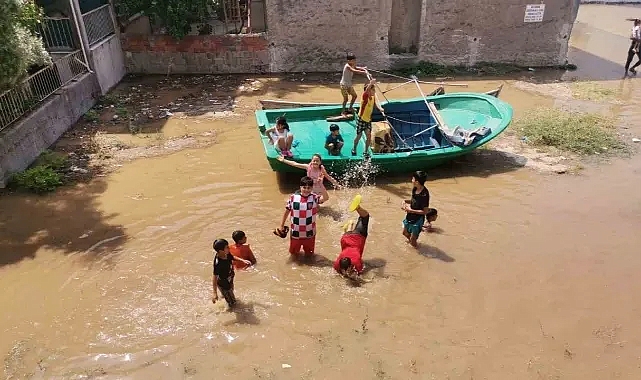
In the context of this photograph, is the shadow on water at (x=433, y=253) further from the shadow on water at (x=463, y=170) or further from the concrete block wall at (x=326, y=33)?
the concrete block wall at (x=326, y=33)

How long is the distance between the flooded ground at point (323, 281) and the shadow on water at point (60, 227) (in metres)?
0.03

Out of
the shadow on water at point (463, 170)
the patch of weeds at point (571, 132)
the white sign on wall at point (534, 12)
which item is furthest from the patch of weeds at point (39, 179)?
the white sign on wall at point (534, 12)

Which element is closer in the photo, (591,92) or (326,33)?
(591,92)

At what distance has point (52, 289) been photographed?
5.63 metres

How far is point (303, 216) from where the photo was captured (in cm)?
566

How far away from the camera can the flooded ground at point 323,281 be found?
15.6 ft

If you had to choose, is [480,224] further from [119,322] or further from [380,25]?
[380,25]

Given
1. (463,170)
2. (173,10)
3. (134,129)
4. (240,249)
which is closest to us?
(240,249)

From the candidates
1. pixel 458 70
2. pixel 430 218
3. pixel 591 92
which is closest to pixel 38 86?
pixel 430 218

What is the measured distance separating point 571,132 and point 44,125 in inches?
400

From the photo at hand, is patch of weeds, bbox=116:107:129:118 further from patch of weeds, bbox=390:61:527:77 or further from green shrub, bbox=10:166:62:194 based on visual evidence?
patch of weeds, bbox=390:61:527:77

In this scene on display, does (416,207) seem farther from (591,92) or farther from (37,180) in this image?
(591,92)

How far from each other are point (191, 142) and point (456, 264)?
18.8 ft

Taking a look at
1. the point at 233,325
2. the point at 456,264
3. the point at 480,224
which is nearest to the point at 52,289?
the point at 233,325
